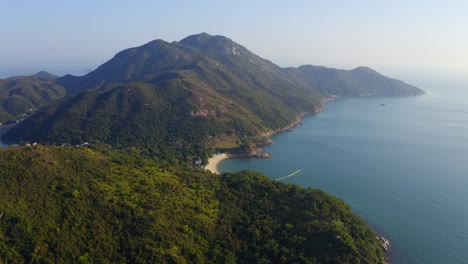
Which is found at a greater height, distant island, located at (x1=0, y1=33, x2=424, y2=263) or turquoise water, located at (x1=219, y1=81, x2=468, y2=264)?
distant island, located at (x1=0, y1=33, x2=424, y2=263)

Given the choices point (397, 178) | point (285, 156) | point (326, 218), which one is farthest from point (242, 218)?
point (285, 156)

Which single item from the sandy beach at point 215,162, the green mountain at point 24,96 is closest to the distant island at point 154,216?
the sandy beach at point 215,162

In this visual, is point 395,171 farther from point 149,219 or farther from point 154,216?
point 149,219

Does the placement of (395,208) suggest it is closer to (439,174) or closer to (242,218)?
(439,174)

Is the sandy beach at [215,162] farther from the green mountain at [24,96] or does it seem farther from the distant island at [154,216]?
the green mountain at [24,96]

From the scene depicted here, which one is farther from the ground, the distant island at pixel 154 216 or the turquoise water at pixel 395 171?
the distant island at pixel 154 216

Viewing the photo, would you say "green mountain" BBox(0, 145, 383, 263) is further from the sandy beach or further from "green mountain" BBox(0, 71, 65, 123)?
"green mountain" BBox(0, 71, 65, 123)

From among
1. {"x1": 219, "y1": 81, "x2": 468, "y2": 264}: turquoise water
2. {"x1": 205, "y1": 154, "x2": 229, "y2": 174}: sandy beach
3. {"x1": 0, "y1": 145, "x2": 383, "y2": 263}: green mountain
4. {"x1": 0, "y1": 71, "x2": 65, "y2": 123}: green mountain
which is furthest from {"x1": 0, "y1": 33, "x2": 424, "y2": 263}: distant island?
{"x1": 0, "y1": 71, "x2": 65, "y2": 123}: green mountain

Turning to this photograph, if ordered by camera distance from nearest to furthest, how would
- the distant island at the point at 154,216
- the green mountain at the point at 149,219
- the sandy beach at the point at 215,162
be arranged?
the green mountain at the point at 149,219
the distant island at the point at 154,216
the sandy beach at the point at 215,162
